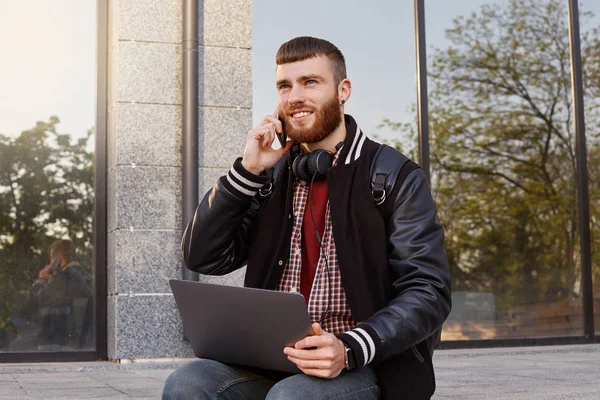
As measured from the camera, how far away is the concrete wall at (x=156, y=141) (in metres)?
7.00

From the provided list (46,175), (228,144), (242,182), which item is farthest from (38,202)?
(242,182)

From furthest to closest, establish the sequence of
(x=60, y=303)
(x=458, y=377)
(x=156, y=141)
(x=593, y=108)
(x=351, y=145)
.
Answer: (x=593, y=108) < (x=60, y=303) < (x=156, y=141) < (x=458, y=377) < (x=351, y=145)

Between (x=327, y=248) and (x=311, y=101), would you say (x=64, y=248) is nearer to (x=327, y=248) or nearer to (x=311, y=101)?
(x=311, y=101)

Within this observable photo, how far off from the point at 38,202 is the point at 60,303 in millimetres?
873

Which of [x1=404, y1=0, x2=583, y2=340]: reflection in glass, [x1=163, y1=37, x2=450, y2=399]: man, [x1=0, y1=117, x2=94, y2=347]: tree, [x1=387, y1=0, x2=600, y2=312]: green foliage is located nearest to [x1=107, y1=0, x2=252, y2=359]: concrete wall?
[x1=0, y1=117, x2=94, y2=347]: tree

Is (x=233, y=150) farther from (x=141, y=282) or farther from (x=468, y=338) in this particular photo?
(x=468, y=338)

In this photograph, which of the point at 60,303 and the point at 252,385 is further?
the point at 60,303

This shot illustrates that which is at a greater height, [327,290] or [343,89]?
[343,89]

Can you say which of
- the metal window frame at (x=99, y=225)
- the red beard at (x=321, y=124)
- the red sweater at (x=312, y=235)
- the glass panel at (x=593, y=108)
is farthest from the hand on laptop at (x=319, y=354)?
the glass panel at (x=593, y=108)

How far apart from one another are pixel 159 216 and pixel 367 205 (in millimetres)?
4580

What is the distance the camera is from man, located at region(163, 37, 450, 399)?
8.18ft

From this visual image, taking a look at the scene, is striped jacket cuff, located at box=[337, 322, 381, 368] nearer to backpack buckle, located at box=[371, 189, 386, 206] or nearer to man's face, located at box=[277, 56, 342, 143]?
backpack buckle, located at box=[371, 189, 386, 206]

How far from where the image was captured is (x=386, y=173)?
2.77 metres

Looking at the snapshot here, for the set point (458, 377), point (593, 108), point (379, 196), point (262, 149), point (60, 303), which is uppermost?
point (593, 108)
